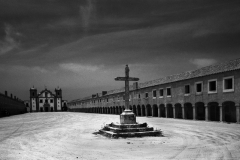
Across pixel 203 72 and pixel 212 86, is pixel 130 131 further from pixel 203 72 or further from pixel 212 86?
pixel 203 72

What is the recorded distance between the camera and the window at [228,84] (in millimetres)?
19969

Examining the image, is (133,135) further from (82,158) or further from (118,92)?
(118,92)

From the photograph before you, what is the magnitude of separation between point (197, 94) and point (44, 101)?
76.7 metres

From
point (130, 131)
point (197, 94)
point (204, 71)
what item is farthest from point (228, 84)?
point (130, 131)

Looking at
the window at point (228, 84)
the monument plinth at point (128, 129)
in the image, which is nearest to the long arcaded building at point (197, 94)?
the window at point (228, 84)

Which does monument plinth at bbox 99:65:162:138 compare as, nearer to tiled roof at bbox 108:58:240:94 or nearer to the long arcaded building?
the long arcaded building

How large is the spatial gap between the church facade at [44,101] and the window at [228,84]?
79.8 meters

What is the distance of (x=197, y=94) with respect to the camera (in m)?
23.9

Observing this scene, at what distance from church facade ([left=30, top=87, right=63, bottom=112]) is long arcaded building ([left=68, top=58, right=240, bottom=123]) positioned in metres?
59.0

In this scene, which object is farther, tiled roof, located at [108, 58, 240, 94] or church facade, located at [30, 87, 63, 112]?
church facade, located at [30, 87, 63, 112]

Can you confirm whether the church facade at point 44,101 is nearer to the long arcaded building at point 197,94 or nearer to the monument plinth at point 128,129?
the long arcaded building at point 197,94

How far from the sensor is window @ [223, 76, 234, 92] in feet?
65.5

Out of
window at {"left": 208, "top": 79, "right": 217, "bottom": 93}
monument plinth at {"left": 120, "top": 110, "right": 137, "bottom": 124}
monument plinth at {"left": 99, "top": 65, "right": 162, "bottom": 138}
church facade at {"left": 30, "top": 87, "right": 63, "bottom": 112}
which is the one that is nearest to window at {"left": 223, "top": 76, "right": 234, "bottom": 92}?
window at {"left": 208, "top": 79, "right": 217, "bottom": 93}

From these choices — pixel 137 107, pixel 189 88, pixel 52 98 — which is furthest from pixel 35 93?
pixel 189 88
